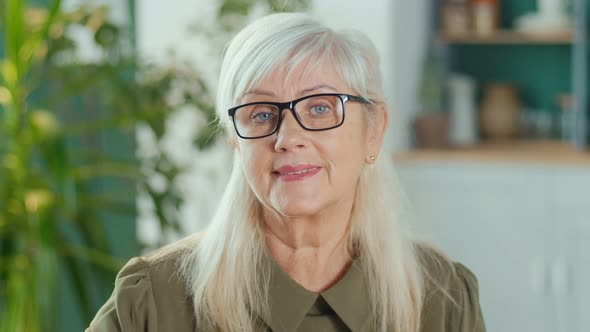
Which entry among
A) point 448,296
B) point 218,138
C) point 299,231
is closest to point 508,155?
point 218,138

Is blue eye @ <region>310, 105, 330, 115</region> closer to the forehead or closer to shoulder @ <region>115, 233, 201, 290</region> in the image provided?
the forehead

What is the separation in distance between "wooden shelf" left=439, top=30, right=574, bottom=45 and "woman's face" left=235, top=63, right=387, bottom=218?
9.31 feet

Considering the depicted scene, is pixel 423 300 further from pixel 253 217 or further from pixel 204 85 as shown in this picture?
pixel 204 85

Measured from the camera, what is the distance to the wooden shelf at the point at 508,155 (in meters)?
3.65

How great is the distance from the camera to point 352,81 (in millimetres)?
1512

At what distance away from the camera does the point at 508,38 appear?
426 cm

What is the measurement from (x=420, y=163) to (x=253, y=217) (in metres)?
2.24

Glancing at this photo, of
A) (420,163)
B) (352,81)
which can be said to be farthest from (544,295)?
(352,81)

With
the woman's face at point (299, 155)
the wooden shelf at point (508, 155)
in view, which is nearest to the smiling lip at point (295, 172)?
the woman's face at point (299, 155)

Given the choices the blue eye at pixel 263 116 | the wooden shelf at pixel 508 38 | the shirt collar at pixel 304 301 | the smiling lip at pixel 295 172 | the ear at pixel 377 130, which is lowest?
the shirt collar at pixel 304 301

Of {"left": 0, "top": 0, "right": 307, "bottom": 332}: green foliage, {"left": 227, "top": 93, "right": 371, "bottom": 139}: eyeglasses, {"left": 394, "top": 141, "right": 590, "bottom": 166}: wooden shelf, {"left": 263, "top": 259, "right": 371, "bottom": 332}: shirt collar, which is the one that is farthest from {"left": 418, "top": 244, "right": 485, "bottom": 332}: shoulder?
{"left": 394, "top": 141, "right": 590, "bottom": 166}: wooden shelf

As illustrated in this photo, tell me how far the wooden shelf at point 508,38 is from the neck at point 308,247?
2.81 metres

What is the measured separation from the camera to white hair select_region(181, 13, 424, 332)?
148 centimetres

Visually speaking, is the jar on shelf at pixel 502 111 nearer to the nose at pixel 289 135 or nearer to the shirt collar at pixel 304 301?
the shirt collar at pixel 304 301
